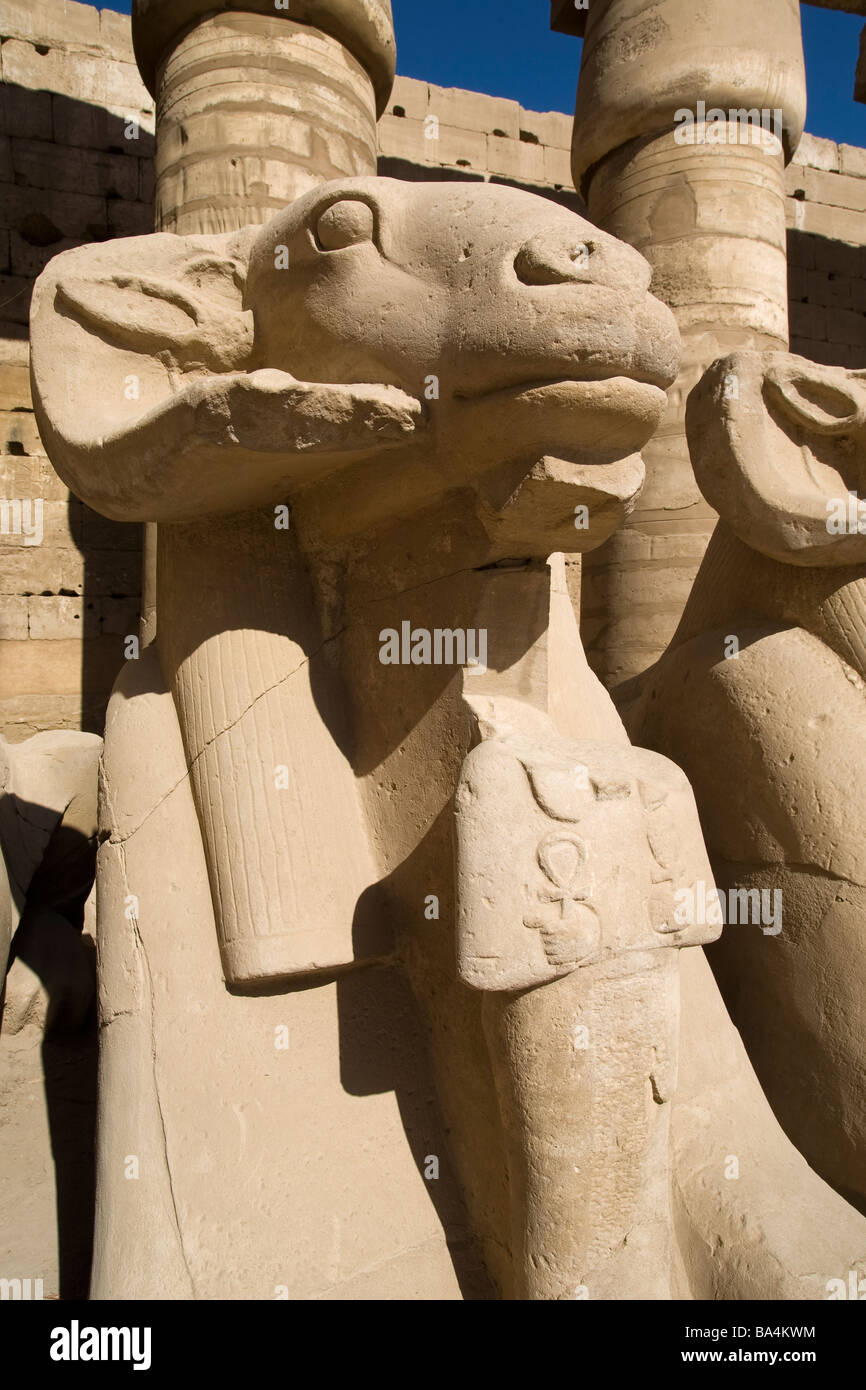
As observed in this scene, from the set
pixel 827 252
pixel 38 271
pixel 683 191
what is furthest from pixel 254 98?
pixel 827 252

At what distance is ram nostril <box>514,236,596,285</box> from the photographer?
1.31m

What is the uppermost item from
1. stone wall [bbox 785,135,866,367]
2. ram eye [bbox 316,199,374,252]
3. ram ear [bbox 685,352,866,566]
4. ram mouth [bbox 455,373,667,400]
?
stone wall [bbox 785,135,866,367]

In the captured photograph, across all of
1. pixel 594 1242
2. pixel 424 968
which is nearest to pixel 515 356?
pixel 424 968

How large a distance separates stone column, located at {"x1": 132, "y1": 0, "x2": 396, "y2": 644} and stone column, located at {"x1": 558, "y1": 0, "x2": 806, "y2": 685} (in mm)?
1269

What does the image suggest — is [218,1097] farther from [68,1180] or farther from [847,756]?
[847,756]

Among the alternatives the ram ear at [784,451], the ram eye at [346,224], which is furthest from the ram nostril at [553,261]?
the ram ear at [784,451]

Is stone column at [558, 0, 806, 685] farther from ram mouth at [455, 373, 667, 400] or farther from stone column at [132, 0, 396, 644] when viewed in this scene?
ram mouth at [455, 373, 667, 400]

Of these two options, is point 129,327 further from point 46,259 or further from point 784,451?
point 46,259

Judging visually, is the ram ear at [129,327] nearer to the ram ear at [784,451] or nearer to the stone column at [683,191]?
the ram ear at [784,451]

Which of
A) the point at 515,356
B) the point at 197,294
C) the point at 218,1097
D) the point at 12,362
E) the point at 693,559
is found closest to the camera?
the point at 515,356

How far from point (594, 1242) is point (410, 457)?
117cm

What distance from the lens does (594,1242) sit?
136cm

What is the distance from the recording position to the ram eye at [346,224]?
1.47m

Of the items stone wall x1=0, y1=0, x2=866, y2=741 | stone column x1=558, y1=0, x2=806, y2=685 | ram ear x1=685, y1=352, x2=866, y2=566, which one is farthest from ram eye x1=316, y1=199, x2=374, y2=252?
stone wall x1=0, y1=0, x2=866, y2=741
